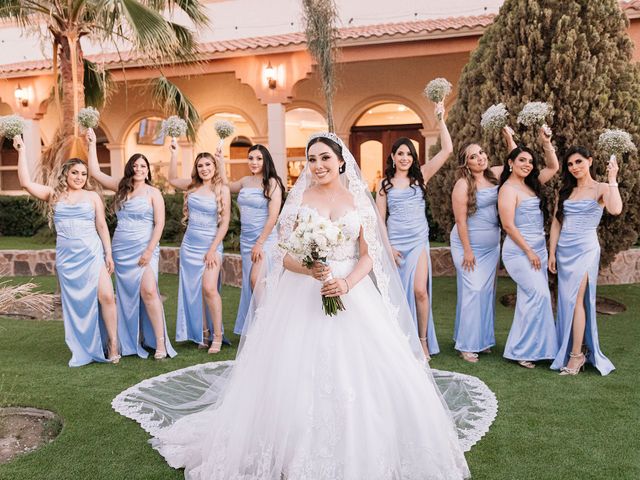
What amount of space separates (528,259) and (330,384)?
123 inches

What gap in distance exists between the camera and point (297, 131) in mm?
18359

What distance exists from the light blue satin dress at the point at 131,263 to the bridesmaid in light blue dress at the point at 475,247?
294 centimetres

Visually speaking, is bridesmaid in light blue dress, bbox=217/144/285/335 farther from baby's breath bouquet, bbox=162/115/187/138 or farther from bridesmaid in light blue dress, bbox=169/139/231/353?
baby's breath bouquet, bbox=162/115/187/138

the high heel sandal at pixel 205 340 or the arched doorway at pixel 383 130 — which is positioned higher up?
the arched doorway at pixel 383 130

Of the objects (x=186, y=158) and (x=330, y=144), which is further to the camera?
(x=186, y=158)

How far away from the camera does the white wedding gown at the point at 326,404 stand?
3230 mm

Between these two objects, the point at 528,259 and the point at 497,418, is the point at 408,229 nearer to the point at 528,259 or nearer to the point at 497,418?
the point at 528,259

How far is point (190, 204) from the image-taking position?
6383 millimetres

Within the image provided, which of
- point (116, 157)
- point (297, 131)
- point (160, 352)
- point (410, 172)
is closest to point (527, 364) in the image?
point (410, 172)

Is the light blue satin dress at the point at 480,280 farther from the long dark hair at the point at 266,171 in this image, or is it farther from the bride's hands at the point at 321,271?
the bride's hands at the point at 321,271

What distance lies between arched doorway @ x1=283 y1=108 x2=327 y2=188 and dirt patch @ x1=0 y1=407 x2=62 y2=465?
44.8 ft

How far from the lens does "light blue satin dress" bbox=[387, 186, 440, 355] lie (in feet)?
19.4

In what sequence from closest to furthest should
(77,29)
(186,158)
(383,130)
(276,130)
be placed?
(77,29) < (276,130) < (383,130) < (186,158)

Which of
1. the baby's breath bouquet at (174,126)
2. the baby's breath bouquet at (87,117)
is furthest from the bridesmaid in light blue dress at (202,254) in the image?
the baby's breath bouquet at (87,117)
